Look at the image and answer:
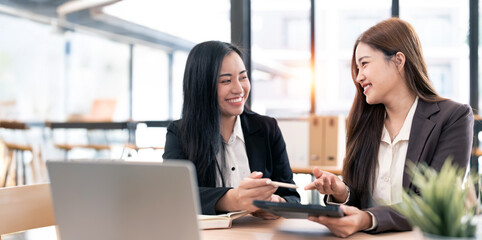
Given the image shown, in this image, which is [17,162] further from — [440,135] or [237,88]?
[440,135]

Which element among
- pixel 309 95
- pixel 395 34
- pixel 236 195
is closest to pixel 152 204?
pixel 236 195

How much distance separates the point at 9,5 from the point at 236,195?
483cm

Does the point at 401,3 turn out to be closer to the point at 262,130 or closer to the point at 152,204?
the point at 262,130

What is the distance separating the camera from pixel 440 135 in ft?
5.09

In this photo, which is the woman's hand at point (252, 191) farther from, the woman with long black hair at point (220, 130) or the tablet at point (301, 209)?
the woman with long black hair at point (220, 130)

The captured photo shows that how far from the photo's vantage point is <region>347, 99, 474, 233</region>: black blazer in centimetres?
152

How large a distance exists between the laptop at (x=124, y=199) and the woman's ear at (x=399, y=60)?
41.6 inches

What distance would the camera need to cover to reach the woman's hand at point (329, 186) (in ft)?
4.85

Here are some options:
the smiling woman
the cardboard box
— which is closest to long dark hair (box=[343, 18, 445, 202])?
the smiling woman

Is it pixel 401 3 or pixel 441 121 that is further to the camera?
pixel 401 3

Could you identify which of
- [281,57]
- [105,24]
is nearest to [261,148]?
[281,57]

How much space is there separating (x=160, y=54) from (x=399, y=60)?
14.4 ft

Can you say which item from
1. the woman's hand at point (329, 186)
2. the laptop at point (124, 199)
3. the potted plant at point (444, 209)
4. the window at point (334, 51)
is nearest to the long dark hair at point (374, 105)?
the woman's hand at point (329, 186)

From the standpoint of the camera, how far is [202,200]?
1.51 m
